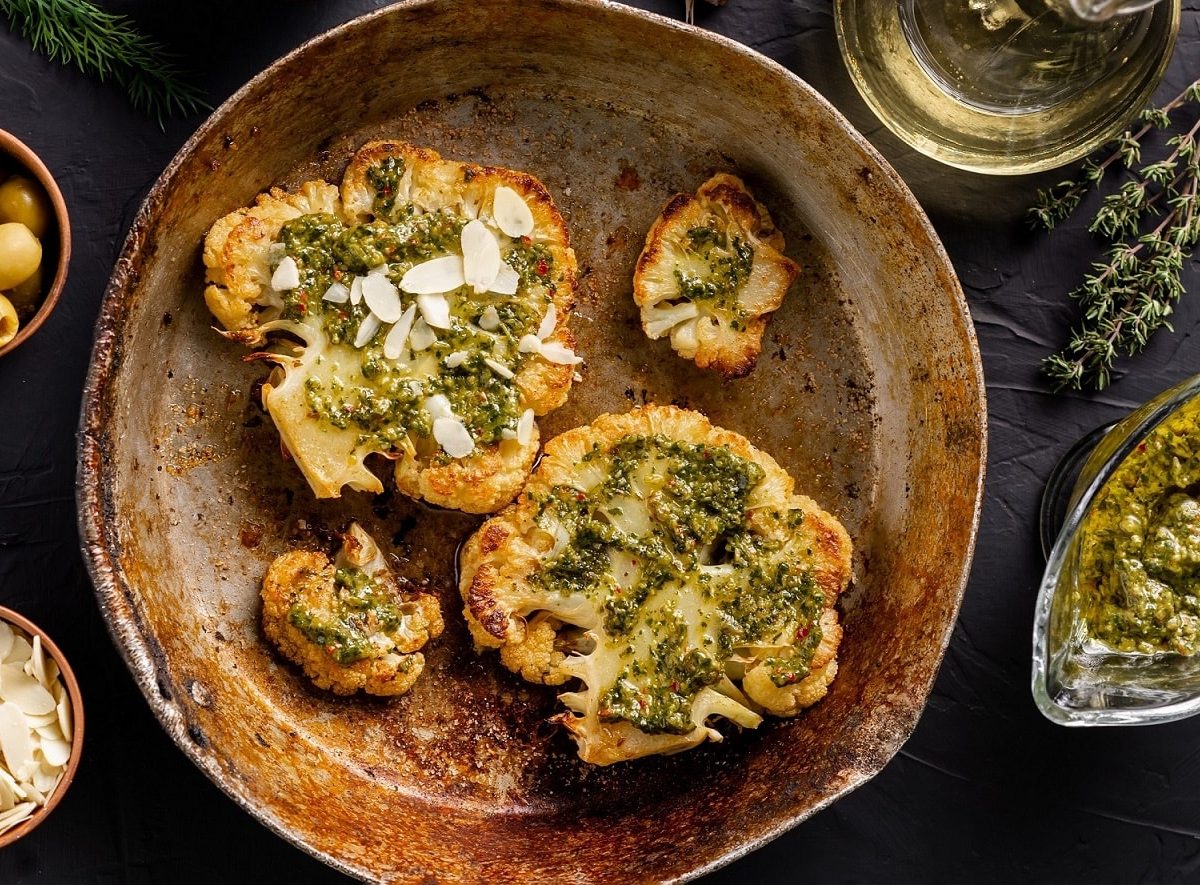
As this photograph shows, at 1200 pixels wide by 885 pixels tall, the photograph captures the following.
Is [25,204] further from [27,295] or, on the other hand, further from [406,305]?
[406,305]

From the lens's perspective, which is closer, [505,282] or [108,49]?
[505,282]

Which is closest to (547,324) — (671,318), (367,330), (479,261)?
(479,261)

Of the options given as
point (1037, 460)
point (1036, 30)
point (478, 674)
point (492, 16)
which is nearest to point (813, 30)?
point (1036, 30)

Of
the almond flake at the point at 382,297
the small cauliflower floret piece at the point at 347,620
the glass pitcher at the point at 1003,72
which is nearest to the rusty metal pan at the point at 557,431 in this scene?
the small cauliflower floret piece at the point at 347,620

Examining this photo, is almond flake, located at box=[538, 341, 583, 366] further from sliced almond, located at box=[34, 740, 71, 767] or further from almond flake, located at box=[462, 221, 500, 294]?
sliced almond, located at box=[34, 740, 71, 767]

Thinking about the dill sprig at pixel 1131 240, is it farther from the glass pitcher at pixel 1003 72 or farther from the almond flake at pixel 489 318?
the almond flake at pixel 489 318

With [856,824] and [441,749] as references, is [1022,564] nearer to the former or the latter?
[856,824]
